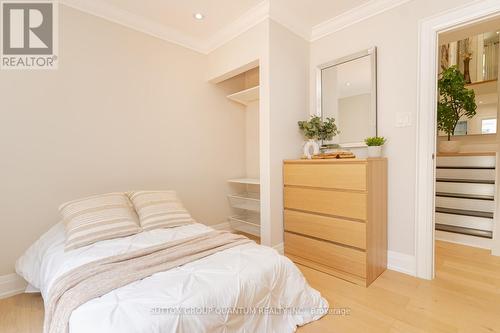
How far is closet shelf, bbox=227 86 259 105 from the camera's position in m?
3.02

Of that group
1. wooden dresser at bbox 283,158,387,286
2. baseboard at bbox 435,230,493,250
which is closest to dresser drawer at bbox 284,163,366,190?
wooden dresser at bbox 283,158,387,286

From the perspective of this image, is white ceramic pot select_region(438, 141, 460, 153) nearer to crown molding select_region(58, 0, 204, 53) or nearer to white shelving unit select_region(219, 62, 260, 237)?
white shelving unit select_region(219, 62, 260, 237)

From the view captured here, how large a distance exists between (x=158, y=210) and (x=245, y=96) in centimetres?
193

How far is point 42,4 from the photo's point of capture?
2016 mm

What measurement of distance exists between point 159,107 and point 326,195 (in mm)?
2026

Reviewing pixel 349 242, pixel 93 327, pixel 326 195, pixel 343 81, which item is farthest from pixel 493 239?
pixel 93 327

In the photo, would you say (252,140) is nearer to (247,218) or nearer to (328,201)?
(247,218)

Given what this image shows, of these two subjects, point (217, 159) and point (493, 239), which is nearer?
point (493, 239)

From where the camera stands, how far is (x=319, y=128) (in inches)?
100

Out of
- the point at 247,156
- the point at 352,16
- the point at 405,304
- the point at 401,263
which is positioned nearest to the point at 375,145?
the point at 401,263

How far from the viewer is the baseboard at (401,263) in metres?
2.07

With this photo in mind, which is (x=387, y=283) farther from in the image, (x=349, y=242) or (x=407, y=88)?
(x=407, y=88)

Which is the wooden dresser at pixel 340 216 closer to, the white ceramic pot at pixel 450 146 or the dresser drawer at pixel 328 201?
the dresser drawer at pixel 328 201

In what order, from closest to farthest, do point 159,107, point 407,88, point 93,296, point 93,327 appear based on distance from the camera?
point 93,327, point 93,296, point 407,88, point 159,107
